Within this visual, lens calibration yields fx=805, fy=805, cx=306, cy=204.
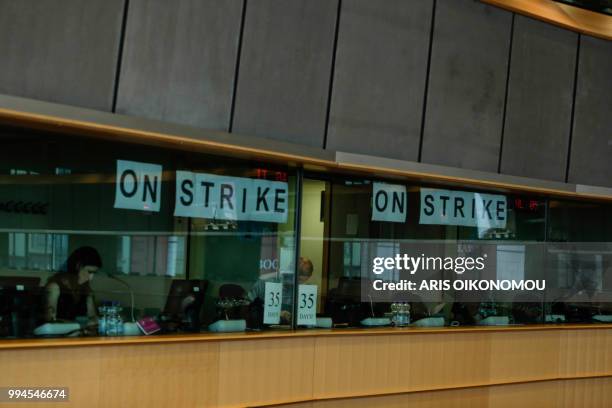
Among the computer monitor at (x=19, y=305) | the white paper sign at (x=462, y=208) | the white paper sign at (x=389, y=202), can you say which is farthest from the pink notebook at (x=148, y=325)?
the white paper sign at (x=462, y=208)

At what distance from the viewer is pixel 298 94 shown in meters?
8.12

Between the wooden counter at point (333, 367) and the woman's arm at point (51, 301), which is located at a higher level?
the woman's arm at point (51, 301)

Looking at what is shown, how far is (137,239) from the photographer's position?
Result: 7160 millimetres

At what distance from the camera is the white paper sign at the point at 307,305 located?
27.7 feet

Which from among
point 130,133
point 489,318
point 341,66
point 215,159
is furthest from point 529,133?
point 130,133

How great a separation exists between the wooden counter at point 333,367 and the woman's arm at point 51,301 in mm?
263

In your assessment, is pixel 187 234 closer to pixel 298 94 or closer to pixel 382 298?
pixel 298 94

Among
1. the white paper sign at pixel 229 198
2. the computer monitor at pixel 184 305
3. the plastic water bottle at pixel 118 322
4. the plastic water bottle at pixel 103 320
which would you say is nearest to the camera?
the plastic water bottle at pixel 103 320

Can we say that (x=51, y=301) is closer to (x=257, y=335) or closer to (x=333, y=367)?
(x=257, y=335)

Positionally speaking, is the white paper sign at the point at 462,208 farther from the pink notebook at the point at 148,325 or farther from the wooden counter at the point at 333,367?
the pink notebook at the point at 148,325

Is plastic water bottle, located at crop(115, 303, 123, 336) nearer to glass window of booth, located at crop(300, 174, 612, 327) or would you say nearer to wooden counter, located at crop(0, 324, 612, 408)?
wooden counter, located at crop(0, 324, 612, 408)

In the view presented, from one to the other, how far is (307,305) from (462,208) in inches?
102

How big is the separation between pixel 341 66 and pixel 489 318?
3884 mm

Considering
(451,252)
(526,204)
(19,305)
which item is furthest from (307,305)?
(526,204)
